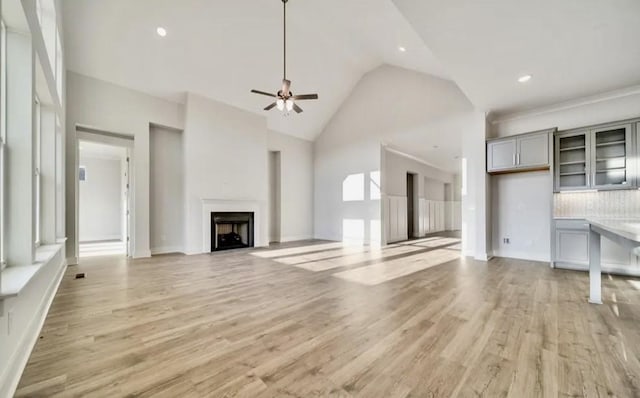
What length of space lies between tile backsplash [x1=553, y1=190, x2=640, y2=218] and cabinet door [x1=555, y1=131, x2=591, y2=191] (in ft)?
0.69

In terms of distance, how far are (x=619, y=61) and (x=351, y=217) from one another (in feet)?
19.0

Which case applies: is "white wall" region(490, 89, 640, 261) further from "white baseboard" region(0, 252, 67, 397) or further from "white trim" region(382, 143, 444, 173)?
"white baseboard" region(0, 252, 67, 397)

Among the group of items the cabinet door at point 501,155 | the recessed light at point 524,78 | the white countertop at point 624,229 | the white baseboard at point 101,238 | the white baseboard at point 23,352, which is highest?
the recessed light at point 524,78

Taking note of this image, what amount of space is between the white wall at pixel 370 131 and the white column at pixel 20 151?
6.35 metres

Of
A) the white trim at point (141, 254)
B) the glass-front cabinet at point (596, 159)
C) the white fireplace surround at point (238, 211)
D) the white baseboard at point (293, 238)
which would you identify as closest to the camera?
the glass-front cabinet at point (596, 159)

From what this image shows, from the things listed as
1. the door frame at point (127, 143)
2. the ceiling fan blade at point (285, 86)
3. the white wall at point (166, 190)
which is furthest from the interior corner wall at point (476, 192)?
the door frame at point (127, 143)

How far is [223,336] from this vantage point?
2053 mm

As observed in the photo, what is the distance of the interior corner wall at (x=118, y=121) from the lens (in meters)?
4.70

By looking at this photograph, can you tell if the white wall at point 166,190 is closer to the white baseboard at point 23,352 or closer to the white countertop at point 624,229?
the white baseboard at point 23,352

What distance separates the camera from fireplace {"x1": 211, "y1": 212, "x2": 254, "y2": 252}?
246 inches

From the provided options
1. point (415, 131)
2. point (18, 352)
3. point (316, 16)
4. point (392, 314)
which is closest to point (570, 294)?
point (392, 314)

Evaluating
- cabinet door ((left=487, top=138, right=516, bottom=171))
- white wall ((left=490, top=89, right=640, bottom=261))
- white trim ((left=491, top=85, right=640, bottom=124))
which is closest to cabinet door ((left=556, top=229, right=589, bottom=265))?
white wall ((left=490, top=89, right=640, bottom=261))

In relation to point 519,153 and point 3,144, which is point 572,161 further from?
point 3,144

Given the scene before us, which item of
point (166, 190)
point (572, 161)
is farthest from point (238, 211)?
point (572, 161)
